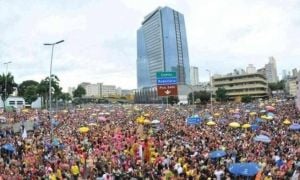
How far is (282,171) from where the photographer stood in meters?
16.4

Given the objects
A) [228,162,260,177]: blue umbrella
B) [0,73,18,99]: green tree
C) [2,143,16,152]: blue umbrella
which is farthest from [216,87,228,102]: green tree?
[228,162,260,177]: blue umbrella

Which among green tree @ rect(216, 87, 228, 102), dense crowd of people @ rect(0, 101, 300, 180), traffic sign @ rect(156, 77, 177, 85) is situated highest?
green tree @ rect(216, 87, 228, 102)

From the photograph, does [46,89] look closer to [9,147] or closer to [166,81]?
[166,81]

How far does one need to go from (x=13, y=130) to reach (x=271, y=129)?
1805cm

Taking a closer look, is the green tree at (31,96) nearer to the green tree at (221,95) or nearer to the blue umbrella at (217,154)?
the green tree at (221,95)

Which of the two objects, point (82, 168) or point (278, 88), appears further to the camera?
point (278, 88)

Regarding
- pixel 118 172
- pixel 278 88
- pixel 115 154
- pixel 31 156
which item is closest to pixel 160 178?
pixel 118 172

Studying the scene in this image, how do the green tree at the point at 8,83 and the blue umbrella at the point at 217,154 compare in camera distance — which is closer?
the blue umbrella at the point at 217,154

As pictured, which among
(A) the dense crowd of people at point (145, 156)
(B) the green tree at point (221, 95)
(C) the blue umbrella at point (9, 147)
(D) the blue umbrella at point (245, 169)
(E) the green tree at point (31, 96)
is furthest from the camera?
(B) the green tree at point (221, 95)

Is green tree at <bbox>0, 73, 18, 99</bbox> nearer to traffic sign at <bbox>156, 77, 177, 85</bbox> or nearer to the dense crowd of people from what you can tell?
traffic sign at <bbox>156, 77, 177, 85</bbox>

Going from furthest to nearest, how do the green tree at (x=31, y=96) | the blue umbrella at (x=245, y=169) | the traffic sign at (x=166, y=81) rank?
the green tree at (x=31, y=96) < the traffic sign at (x=166, y=81) < the blue umbrella at (x=245, y=169)

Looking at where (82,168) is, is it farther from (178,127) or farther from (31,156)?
(178,127)

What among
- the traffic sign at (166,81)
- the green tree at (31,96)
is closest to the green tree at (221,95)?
the green tree at (31,96)

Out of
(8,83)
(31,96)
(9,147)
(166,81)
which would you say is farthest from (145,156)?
(31,96)
